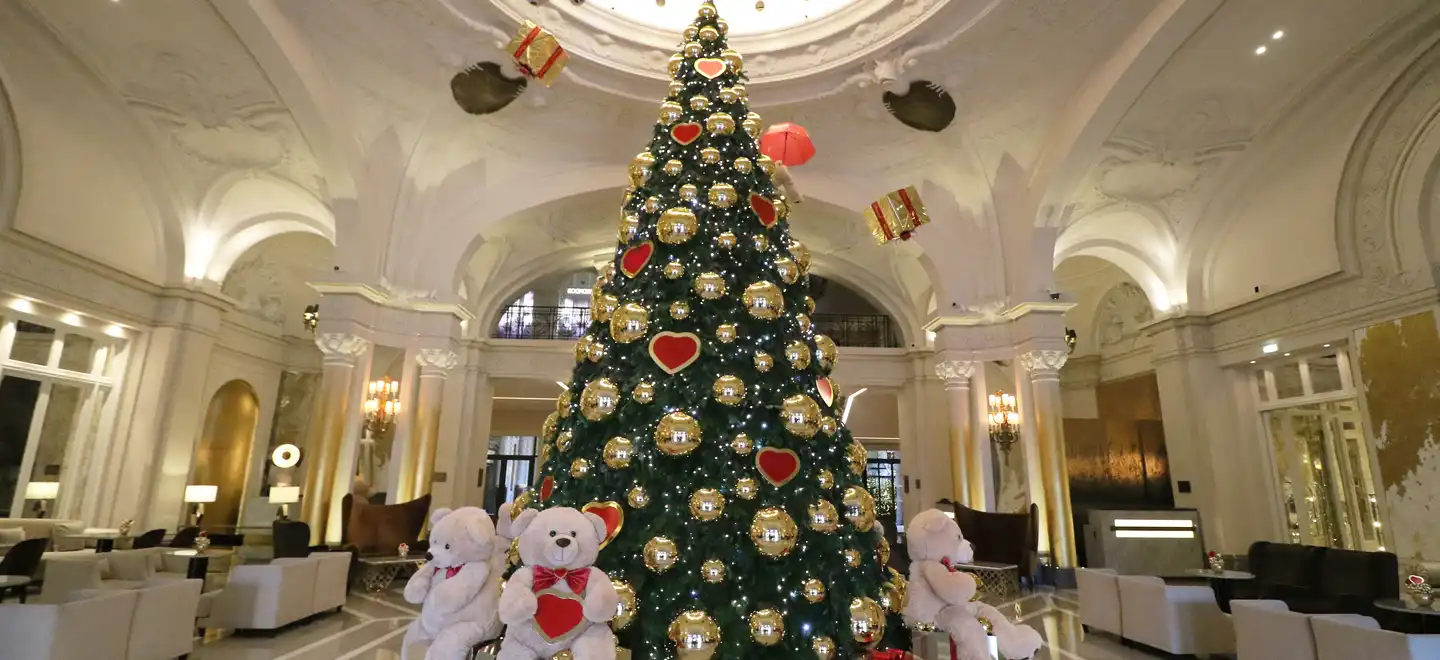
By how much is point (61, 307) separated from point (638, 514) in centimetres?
890

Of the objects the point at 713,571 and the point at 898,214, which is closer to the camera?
the point at 713,571

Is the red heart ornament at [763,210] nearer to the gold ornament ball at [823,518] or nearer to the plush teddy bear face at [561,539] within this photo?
the gold ornament ball at [823,518]

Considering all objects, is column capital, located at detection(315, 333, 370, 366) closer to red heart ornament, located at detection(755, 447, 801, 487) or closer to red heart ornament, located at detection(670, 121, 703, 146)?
red heart ornament, located at detection(670, 121, 703, 146)

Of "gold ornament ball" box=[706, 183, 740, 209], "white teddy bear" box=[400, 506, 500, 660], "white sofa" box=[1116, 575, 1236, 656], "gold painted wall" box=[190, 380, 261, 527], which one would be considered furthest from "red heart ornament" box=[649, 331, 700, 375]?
"gold painted wall" box=[190, 380, 261, 527]

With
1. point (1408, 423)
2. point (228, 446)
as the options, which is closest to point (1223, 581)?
point (1408, 423)

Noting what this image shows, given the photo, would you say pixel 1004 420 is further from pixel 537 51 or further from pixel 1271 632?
pixel 537 51

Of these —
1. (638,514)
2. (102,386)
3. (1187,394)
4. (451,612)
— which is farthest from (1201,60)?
(102,386)

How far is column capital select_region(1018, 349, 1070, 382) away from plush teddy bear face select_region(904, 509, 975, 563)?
6.04 m

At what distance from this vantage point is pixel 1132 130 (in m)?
7.37

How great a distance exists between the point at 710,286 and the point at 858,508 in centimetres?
91

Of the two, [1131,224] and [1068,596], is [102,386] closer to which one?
[1068,596]

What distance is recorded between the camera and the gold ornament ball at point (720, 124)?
2.73 m

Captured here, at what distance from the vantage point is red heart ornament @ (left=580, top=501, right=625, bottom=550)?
2.12 meters

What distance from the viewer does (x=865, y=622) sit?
79.1 inches
